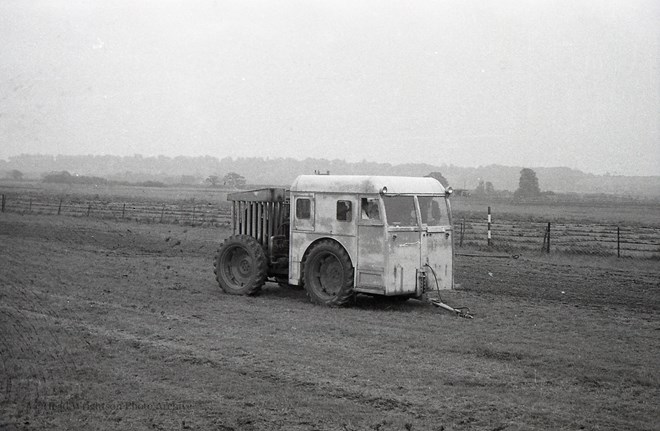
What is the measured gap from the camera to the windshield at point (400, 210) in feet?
42.4

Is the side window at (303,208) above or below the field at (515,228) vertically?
above

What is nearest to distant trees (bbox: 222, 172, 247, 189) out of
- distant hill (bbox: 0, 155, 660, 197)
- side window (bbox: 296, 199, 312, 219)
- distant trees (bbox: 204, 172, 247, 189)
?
distant trees (bbox: 204, 172, 247, 189)

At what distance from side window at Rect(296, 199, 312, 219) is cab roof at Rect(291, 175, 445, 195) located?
23cm

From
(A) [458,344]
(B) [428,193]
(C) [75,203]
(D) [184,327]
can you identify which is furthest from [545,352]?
(C) [75,203]

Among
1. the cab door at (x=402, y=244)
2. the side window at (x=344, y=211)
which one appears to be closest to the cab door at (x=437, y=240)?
the cab door at (x=402, y=244)

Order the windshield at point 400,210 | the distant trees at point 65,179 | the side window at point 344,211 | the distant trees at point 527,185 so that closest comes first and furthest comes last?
the windshield at point 400,210, the side window at point 344,211, the distant trees at point 527,185, the distant trees at point 65,179

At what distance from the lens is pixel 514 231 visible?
31953 mm

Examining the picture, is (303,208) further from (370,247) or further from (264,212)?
(370,247)

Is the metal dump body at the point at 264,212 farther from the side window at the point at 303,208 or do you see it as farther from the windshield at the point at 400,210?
the windshield at the point at 400,210

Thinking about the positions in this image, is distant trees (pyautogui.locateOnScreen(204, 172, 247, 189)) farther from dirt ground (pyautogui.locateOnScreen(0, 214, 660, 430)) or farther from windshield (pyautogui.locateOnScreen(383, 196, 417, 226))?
windshield (pyautogui.locateOnScreen(383, 196, 417, 226))

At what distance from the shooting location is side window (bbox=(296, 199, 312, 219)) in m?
13.8

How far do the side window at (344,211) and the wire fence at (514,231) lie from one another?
11666mm

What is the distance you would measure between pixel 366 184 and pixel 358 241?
1.05m

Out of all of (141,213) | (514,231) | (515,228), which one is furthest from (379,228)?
(141,213)
